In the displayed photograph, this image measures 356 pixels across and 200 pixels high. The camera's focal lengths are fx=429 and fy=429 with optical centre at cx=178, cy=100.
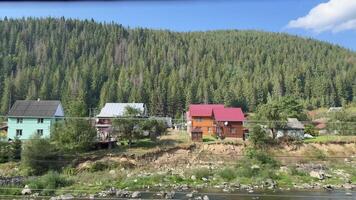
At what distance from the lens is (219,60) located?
103 m

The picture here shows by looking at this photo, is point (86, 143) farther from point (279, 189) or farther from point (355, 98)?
point (355, 98)

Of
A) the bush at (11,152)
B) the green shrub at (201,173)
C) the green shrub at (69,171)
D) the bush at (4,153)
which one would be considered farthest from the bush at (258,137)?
the bush at (4,153)

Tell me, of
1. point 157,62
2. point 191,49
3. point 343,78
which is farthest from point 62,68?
point 343,78

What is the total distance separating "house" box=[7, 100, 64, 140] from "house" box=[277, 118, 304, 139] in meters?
17.1

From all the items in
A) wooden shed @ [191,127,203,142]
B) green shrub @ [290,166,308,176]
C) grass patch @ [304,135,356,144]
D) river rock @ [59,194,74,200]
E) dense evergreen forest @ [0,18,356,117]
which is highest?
dense evergreen forest @ [0,18,356,117]

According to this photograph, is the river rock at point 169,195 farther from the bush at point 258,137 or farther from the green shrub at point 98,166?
the bush at point 258,137

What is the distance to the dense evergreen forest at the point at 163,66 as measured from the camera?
6581 cm

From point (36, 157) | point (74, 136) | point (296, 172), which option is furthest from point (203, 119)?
point (36, 157)

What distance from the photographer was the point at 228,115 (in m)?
35.9

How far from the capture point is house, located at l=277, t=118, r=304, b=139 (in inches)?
1341

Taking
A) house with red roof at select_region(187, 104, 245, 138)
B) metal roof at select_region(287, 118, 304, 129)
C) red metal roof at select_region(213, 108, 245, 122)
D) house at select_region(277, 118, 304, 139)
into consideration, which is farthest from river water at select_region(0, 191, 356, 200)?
metal roof at select_region(287, 118, 304, 129)

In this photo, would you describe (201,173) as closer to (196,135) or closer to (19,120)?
(196,135)

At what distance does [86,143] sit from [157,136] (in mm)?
5991

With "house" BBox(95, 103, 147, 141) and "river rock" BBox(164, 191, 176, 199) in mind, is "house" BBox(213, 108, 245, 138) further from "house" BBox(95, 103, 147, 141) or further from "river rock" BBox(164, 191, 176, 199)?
"river rock" BBox(164, 191, 176, 199)
